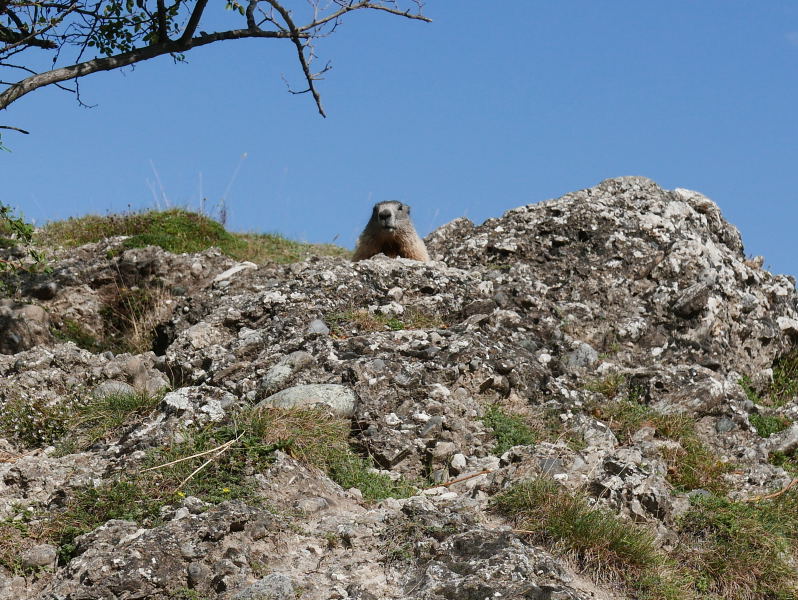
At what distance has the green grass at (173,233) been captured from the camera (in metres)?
15.1

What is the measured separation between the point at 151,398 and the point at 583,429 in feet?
13.2

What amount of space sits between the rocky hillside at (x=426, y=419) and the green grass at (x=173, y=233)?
2.52 m

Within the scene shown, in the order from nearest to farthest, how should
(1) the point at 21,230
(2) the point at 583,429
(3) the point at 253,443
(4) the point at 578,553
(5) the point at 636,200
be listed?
(4) the point at 578,553, (3) the point at 253,443, (2) the point at 583,429, (1) the point at 21,230, (5) the point at 636,200

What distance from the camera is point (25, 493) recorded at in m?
6.43

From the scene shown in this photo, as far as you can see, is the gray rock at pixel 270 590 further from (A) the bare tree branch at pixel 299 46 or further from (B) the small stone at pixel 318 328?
(A) the bare tree branch at pixel 299 46

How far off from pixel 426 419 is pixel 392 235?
530 cm

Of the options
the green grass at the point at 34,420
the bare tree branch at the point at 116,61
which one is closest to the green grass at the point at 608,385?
the green grass at the point at 34,420

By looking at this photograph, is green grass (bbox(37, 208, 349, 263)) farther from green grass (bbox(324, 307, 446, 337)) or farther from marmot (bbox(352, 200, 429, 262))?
green grass (bbox(324, 307, 446, 337))

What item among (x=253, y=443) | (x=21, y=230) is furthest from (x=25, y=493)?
(x=21, y=230)

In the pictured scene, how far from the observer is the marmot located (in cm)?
1224

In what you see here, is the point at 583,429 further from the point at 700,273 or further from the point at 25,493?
the point at 25,493

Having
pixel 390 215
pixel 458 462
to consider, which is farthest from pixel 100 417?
pixel 390 215

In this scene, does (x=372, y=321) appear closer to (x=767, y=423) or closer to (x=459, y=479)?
(x=459, y=479)

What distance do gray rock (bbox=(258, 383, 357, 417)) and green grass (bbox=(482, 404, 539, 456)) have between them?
49.1 inches
